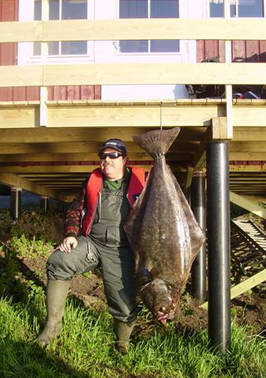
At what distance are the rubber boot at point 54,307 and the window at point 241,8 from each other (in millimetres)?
6587

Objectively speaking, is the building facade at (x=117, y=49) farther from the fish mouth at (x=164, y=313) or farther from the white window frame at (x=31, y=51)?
the fish mouth at (x=164, y=313)

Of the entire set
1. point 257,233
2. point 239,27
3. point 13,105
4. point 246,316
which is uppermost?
point 239,27

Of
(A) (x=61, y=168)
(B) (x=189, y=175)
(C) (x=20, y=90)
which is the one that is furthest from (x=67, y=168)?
(B) (x=189, y=175)

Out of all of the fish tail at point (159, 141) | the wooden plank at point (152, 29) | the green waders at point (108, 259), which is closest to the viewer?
the fish tail at point (159, 141)

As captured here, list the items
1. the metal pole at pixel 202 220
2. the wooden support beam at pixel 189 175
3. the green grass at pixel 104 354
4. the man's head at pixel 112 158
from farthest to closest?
the wooden support beam at pixel 189 175
the metal pole at pixel 202 220
the green grass at pixel 104 354
the man's head at pixel 112 158

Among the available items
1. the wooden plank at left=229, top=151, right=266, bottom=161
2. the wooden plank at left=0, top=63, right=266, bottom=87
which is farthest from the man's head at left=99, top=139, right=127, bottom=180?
the wooden plank at left=229, top=151, right=266, bottom=161

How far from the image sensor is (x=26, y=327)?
5031 mm

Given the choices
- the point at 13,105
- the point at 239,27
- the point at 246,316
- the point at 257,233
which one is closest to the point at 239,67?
the point at 239,27

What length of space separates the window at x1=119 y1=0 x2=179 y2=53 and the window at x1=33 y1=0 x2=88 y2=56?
2.23 feet

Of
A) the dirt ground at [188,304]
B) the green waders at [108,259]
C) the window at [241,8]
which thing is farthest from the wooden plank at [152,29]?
the window at [241,8]

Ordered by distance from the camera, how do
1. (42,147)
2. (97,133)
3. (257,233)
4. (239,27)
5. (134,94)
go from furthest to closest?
(257,233) < (134,94) < (42,147) < (97,133) < (239,27)

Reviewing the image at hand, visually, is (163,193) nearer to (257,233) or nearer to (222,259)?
(222,259)

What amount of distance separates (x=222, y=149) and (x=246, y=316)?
3.26m

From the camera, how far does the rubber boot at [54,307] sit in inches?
171
